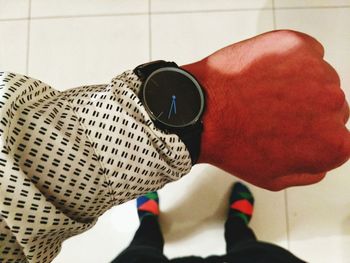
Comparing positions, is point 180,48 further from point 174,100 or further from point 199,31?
point 174,100

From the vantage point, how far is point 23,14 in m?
1.26

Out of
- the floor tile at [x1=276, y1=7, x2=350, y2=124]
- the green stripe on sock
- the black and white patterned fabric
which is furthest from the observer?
the floor tile at [x1=276, y1=7, x2=350, y2=124]

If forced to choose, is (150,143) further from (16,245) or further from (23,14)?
(23,14)

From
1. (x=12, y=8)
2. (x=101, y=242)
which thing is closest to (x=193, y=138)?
(x=101, y=242)

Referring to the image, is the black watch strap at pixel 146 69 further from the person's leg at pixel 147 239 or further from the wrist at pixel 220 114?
the person's leg at pixel 147 239

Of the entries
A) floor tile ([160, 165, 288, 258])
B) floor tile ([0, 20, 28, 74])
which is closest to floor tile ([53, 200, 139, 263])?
floor tile ([160, 165, 288, 258])

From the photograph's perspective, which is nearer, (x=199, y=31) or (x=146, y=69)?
(x=146, y=69)

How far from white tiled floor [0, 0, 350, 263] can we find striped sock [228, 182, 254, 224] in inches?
1.2

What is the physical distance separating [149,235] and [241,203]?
0.88ft

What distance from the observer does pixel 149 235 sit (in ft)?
3.43

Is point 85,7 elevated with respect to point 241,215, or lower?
elevated

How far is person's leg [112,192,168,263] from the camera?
97 cm

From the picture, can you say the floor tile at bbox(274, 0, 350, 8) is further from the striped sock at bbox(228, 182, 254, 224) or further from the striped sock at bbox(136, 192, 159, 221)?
the striped sock at bbox(136, 192, 159, 221)

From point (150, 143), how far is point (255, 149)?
0.21m
